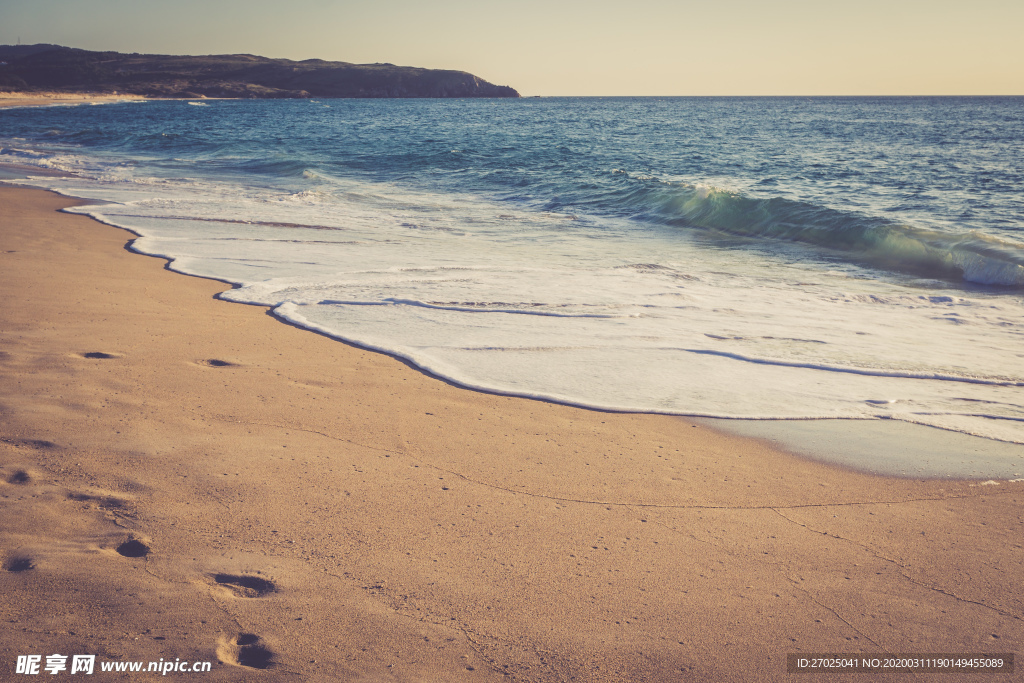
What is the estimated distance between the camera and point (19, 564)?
2.24m

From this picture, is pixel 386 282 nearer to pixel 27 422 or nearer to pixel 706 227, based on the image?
pixel 27 422

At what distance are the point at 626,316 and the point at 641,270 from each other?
97.8 inches

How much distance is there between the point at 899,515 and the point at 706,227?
10.5 meters

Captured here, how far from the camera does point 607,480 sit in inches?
125

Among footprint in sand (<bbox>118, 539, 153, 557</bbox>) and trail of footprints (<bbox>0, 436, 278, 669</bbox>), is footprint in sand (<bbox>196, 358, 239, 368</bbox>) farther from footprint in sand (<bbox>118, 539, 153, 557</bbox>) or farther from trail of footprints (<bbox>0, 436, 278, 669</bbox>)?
footprint in sand (<bbox>118, 539, 153, 557</bbox>)

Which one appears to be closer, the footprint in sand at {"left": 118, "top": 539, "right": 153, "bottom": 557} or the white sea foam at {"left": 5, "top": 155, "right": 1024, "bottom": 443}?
the footprint in sand at {"left": 118, "top": 539, "right": 153, "bottom": 557}

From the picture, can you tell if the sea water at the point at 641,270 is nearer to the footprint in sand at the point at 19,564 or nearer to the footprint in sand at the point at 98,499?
the footprint in sand at the point at 98,499

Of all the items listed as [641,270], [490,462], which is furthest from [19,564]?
[641,270]

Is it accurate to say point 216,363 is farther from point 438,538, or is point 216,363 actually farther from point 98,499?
point 438,538

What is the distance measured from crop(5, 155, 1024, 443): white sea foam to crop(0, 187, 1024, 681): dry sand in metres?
0.72

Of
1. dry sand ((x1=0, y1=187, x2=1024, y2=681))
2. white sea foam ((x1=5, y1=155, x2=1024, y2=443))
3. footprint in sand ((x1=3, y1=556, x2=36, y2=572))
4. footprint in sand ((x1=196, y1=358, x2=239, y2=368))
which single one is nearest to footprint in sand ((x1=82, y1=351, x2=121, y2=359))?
dry sand ((x1=0, y1=187, x2=1024, y2=681))

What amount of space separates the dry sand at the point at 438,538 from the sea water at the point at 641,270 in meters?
0.85

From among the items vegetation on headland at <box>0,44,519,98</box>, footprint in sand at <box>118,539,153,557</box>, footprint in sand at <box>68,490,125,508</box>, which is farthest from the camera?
vegetation on headland at <box>0,44,519,98</box>

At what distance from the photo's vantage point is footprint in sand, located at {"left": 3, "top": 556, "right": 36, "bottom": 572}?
7.28 ft
